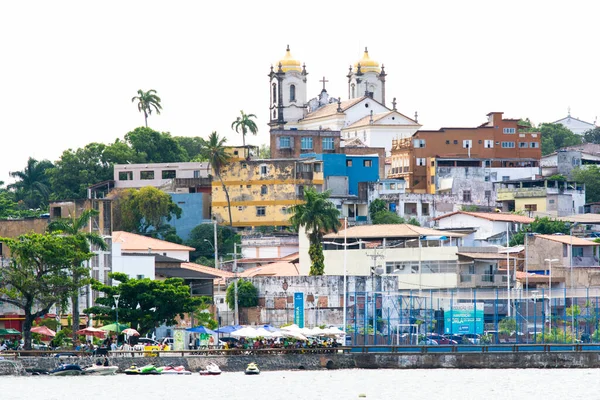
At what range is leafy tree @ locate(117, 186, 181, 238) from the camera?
13350 centimetres

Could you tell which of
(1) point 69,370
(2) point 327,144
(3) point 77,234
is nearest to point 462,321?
(3) point 77,234

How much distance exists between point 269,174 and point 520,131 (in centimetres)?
3278

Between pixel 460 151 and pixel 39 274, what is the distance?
77446 millimetres

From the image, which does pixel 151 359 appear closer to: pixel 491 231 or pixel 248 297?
pixel 248 297

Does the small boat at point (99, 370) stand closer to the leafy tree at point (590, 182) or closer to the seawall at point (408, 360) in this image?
the seawall at point (408, 360)

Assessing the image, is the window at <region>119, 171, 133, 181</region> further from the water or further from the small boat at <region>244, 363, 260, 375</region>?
the small boat at <region>244, 363, 260, 375</region>

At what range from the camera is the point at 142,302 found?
85.4 meters

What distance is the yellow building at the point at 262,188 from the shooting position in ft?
450

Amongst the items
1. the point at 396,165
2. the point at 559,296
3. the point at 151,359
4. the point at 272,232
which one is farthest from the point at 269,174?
the point at 151,359

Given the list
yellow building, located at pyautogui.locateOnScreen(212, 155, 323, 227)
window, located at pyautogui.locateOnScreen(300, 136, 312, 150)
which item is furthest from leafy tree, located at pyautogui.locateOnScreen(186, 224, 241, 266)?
window, located at pyautogui.locateOnScreen(300, 136, 312, 150)

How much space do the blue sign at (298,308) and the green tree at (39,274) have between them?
68.0 feet

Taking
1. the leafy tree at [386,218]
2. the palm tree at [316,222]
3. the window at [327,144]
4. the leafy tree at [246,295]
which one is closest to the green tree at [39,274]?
the leafy tree at [246,295]

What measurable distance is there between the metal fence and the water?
182 inches

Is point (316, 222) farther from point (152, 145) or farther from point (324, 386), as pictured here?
point (152, 145)
